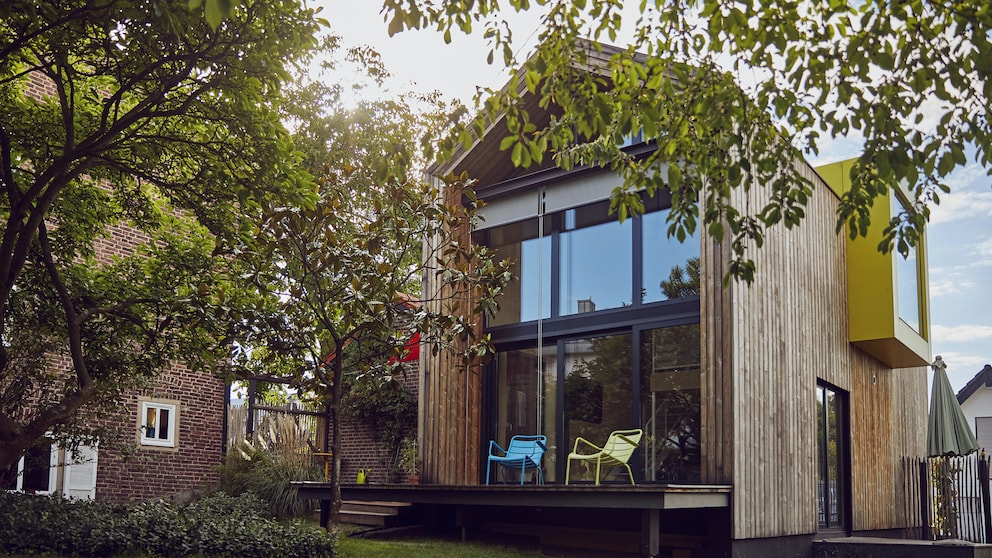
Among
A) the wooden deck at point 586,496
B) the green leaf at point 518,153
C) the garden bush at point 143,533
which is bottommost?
the garden bush at point 143,533

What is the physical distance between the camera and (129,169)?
800 centimetres

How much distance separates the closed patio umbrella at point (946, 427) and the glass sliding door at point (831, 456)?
205 cm

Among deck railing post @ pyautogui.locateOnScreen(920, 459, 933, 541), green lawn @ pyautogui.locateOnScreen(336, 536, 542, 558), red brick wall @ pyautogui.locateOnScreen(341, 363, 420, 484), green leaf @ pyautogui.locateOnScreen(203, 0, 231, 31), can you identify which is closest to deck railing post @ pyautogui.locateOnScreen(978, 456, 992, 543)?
deck railing post @ pyautogui.locateOnScreen(920, 459, 933, 541)

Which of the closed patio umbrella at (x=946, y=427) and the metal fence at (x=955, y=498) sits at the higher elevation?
the closed patio umbrella at (x=946, y=427)

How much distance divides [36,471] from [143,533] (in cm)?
742

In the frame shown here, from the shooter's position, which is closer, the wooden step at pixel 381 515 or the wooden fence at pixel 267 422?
the wooden step at pixel 381 515

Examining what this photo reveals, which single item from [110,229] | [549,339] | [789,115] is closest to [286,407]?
[110,229]

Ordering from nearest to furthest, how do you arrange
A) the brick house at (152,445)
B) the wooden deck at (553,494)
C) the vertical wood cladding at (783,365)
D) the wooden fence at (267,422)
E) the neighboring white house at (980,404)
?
the wooden deck at (553,494)
the vertical wood cladding at (783,365)
the brick house at (152,445)
the wooden fence at (267,422)
the neighboring white house at (980,404)

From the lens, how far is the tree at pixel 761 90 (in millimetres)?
4828

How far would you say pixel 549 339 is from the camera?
1170 centimetres

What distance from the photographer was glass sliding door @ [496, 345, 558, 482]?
11.5 m

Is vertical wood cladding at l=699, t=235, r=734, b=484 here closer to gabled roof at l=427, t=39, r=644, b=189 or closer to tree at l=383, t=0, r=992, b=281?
gabled roof at l=427, t=39, r=644, b=189

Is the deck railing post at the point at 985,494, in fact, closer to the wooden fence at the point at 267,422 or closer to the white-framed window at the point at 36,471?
the wooden fence at the point at 267,422

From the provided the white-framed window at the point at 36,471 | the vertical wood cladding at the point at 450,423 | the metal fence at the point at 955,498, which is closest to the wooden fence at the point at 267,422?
the white-framed window at the point at 36,471
